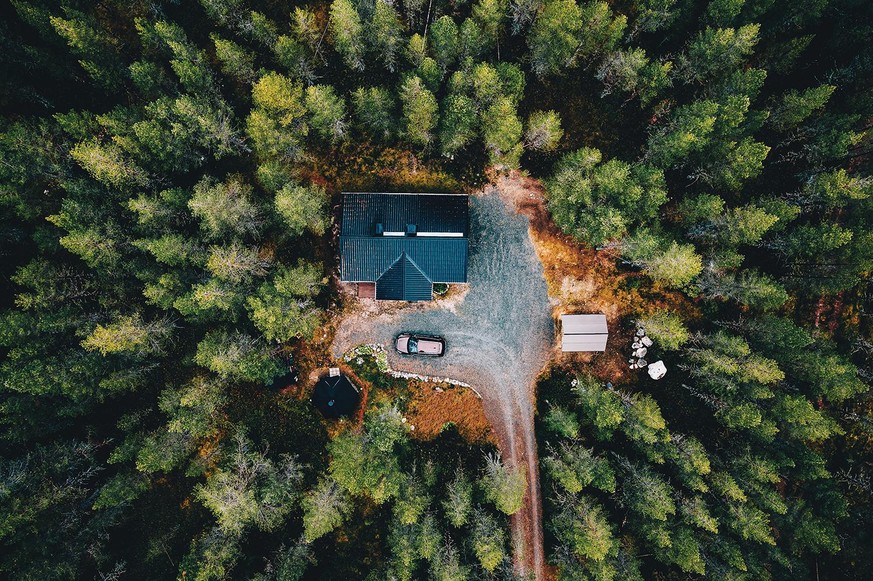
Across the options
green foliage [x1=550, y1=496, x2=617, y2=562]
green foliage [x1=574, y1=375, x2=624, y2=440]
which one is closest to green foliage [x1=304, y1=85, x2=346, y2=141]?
green foliage [x1=574, y1=375, x2=624, y2=440]

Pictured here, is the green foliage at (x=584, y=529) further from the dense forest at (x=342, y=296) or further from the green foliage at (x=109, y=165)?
the green foliage at (x=109, y=165)

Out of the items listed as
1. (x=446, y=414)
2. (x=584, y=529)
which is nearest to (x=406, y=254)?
(x=446, y=414)

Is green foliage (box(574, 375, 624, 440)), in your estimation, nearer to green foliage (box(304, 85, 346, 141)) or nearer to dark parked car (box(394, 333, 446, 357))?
dark parked car (box(394, 333, 446, 357))

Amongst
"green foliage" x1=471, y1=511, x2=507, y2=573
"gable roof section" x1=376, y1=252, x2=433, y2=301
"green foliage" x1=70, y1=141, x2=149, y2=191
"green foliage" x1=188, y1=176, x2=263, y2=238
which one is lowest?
"green foliage" x1=471, y1=511, x2=507, y2=573

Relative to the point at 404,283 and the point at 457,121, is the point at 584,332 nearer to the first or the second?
the point at 404,283

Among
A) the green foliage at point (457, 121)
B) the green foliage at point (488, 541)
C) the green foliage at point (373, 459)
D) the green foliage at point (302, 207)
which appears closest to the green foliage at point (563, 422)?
the green foliage at point (488, 541)

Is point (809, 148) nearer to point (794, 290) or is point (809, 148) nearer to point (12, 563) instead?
point (794, 290)
